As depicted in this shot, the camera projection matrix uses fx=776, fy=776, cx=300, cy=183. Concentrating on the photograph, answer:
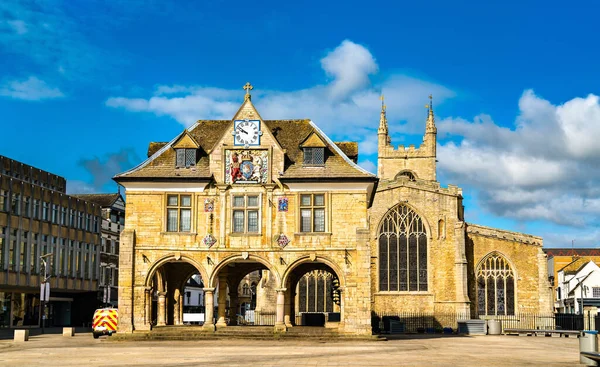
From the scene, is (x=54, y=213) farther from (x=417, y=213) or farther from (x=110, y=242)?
(x=417, y=213)

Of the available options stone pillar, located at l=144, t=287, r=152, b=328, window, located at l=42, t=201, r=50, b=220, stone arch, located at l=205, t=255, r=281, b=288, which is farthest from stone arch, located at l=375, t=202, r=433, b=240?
window, located at l=42, t=201, r=50, b=220

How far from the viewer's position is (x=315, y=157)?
132 ft

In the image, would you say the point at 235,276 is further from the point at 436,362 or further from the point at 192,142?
the point at 436,362

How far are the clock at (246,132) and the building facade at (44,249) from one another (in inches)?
809

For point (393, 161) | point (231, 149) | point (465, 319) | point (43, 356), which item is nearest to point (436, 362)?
point (43, 356)

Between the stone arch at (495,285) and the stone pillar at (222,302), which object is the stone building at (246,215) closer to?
the stone pillar at (222,302)

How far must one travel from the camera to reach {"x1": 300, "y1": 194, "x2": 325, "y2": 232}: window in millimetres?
39281

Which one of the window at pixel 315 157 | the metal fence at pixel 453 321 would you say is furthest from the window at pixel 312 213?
the metal fence at pixel 453 321

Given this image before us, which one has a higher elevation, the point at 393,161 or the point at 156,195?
the point at 393,161

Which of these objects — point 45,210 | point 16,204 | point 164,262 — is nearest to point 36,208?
point 45,210

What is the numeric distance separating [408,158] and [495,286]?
92.4 ft

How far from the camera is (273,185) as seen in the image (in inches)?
1560

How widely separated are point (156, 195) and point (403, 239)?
2633 centimetres

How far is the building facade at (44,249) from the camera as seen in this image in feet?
185
